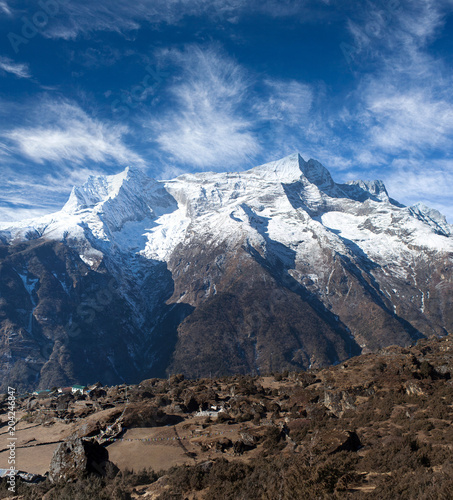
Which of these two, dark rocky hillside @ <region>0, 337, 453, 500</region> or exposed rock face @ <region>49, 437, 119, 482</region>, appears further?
exposed rock face @ <region>49, 437, 119, 482</region>

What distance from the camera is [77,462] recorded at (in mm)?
23688

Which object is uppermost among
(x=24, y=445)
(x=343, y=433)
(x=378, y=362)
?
(x=378, y=362)

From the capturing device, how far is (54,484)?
74.0 ft

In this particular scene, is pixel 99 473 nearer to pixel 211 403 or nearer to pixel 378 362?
pixel 211 403

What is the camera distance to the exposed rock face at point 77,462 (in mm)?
23241

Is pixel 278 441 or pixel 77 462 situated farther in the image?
pixel 278 441

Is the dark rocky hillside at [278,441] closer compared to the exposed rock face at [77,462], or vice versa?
the dark rocky hillside at [278,441]

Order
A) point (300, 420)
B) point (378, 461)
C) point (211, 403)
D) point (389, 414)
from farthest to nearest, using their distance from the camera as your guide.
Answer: point (211, 403) → point (300, 420) → point (389, 414) → point (378, 461)

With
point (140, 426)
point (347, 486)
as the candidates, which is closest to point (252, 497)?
point (347, 486)

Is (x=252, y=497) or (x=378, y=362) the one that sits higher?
(x=378, y=362)

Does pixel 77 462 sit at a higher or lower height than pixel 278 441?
higher

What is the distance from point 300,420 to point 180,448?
12468mm

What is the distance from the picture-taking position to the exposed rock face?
2324cm

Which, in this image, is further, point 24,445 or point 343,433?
point 24,445
